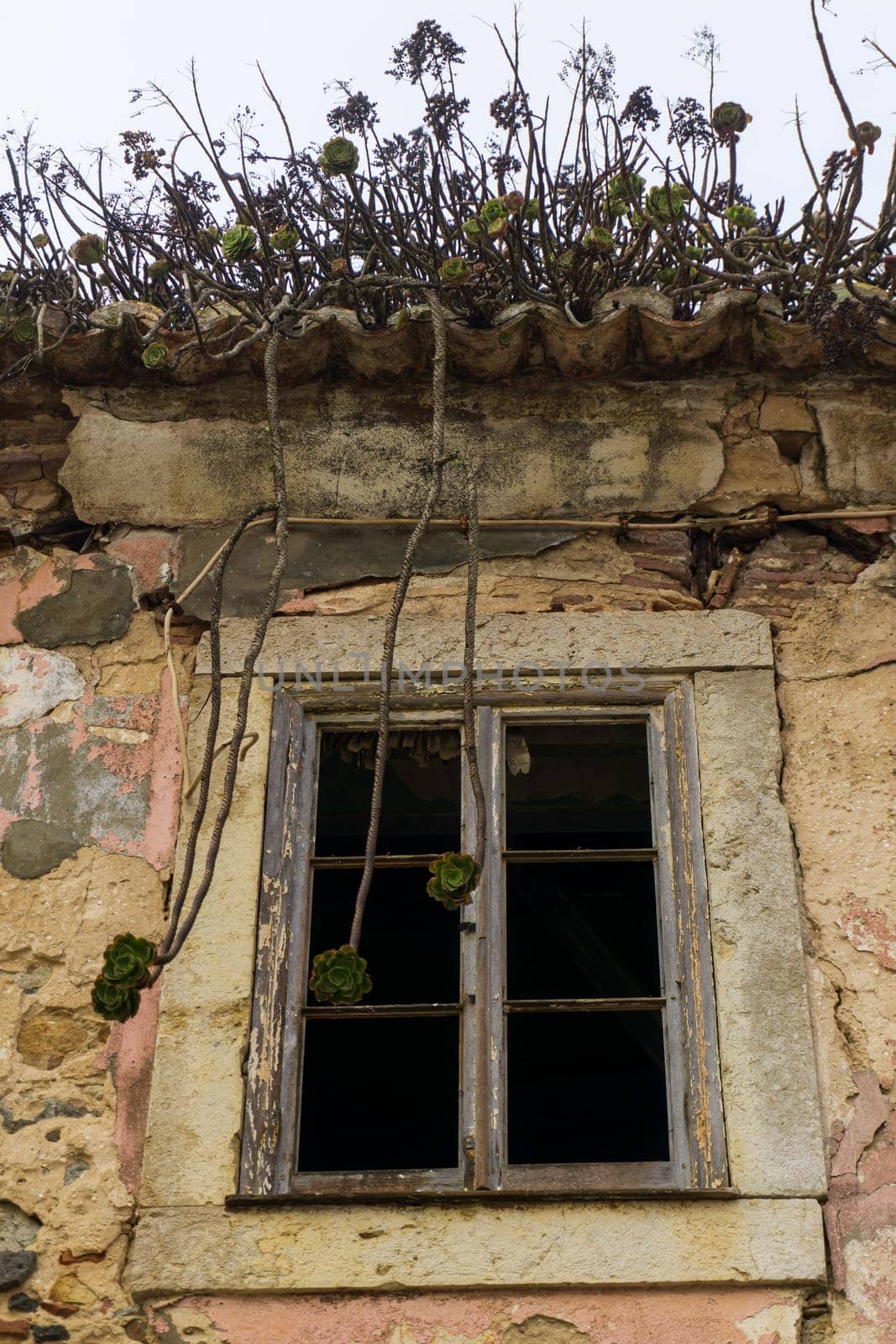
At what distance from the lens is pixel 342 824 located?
500cm

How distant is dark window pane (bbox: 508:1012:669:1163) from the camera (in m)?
6.33

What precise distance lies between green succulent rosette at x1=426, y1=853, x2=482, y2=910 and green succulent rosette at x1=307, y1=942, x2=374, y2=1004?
195 mm

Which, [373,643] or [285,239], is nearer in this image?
[373,643]

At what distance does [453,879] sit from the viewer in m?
2.78

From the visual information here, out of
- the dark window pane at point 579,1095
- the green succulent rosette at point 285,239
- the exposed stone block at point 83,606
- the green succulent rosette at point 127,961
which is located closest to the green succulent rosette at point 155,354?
the green succulent rosette at point 285,239

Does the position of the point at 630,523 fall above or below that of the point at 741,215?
below

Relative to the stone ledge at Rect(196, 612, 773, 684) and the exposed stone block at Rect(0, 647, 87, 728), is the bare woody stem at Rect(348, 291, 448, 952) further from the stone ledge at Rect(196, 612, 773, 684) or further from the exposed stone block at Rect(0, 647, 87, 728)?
the exposed stone block at Rect(0, 647, 87, 728)

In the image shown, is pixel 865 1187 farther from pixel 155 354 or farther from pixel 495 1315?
A: pixel 155 354

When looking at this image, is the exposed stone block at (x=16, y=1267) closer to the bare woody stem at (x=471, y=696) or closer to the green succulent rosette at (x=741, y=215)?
the bare woody stem at (x=471, y=696)

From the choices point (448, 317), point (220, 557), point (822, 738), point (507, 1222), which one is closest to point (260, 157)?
point (448, 317)

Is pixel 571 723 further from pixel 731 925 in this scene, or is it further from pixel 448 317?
pixel 448 317

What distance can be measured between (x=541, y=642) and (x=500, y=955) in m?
0.82

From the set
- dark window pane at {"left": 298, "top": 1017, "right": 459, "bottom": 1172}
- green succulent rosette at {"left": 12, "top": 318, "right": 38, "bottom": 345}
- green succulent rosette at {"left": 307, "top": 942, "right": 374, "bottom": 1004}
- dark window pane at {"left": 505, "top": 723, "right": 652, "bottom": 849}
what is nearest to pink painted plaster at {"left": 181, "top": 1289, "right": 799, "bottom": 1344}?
green succulent rosette at {"left": 307, "top": 942, "right": 374, "bottom": 1004}

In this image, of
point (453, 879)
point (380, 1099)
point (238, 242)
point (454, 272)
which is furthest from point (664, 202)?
point (380, 1099)
